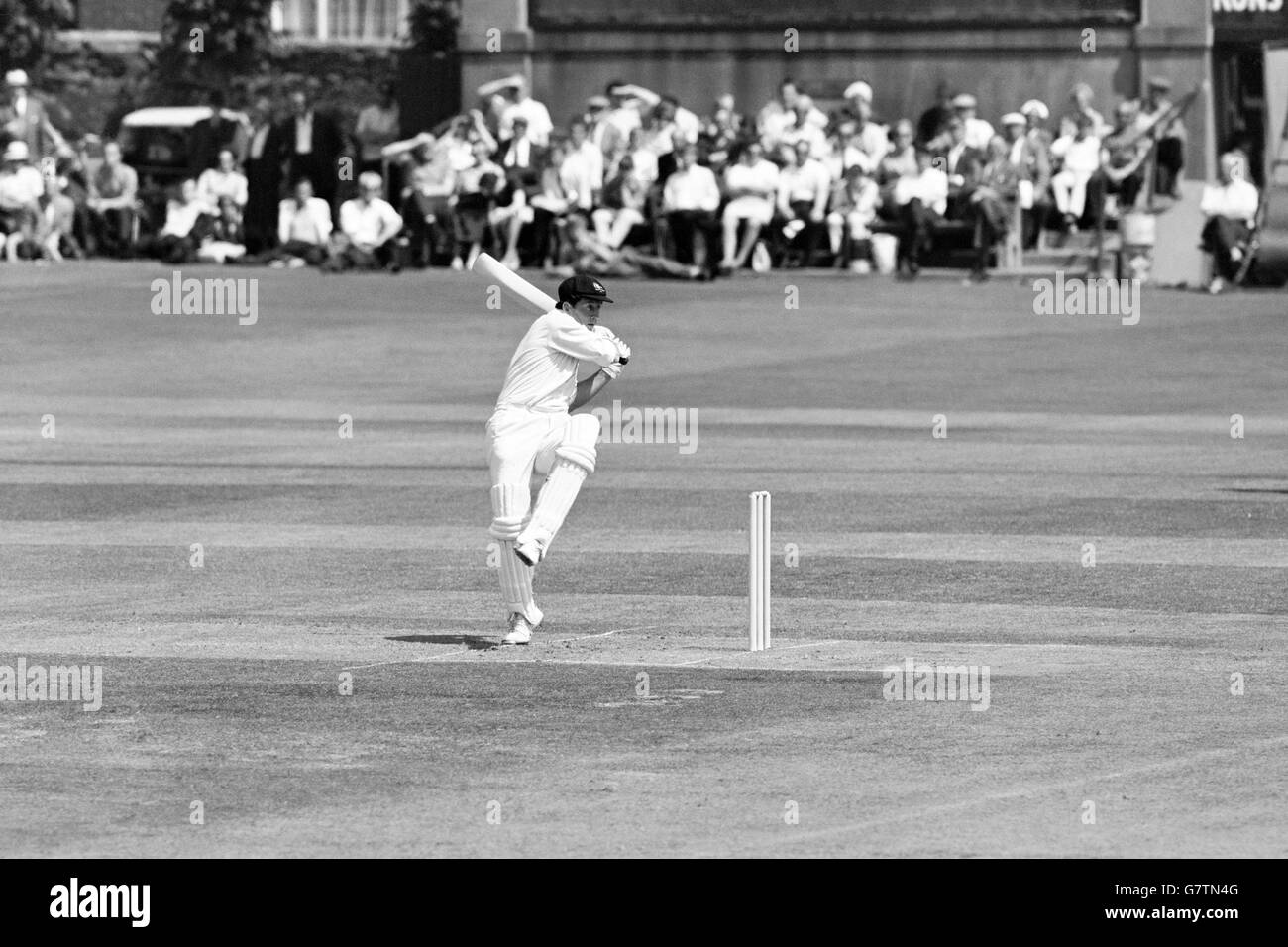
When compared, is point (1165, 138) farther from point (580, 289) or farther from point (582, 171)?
point (580, 289)

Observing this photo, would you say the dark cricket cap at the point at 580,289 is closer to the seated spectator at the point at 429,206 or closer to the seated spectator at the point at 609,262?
the seated spectator at the point at 609,262

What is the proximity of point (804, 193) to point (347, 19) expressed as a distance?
1336 inches

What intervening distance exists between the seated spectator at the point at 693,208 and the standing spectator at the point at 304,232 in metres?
4.42

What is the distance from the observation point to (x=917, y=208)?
34.1 m

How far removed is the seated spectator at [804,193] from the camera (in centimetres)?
3494

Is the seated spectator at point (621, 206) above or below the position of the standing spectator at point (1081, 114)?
below

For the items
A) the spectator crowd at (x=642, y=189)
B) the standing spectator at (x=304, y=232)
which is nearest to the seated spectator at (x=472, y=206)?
the spectator crowd at (x=642, y=189)

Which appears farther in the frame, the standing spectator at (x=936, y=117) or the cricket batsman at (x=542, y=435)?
the standing spectator at (x=936, y=117)

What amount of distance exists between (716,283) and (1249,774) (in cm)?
2367

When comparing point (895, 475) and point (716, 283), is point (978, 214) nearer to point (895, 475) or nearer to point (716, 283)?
point (716, 283)

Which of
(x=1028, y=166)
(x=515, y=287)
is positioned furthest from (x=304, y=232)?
(x=515, y=287)

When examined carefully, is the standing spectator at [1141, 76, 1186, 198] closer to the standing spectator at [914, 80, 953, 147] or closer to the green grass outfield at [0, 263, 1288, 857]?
the standing spectator at [914, 80, 953, 147]

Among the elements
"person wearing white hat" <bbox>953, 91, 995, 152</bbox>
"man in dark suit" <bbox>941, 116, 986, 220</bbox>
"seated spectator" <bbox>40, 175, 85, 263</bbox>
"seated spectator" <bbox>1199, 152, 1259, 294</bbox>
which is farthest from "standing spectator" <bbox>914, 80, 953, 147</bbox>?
"seated spectator" <bbox>40, 175, 85, 263</bbox>

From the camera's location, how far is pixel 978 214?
3394 cm
